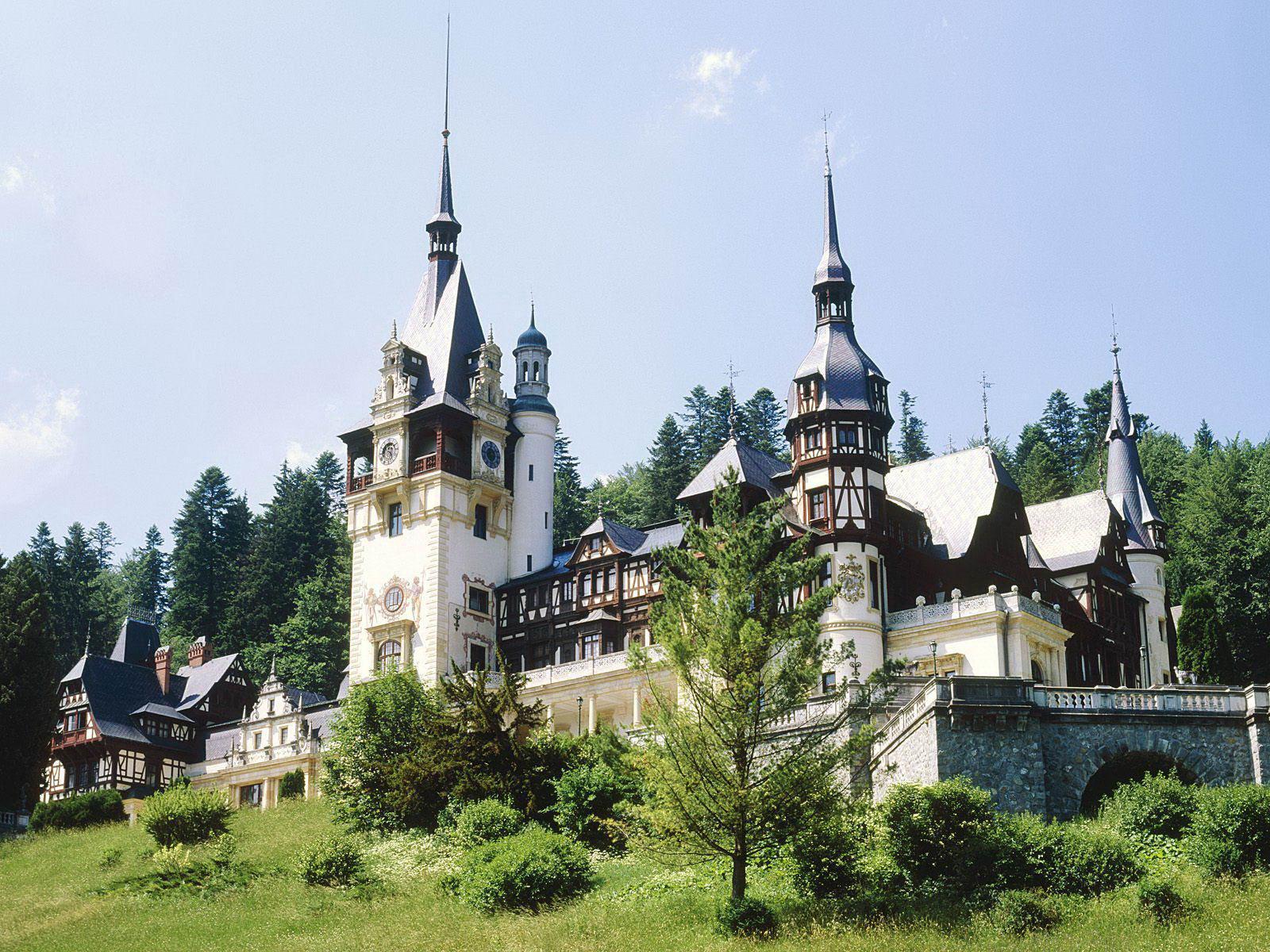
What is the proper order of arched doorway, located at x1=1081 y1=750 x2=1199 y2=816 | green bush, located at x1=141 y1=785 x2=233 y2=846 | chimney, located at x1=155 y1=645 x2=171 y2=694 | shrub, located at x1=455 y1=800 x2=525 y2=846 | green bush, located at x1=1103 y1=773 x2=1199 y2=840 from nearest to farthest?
green bush, located at x1=1103 y1=773 x2=1199 y2=840 → arched doorway, located at x1=1081 y1=750 x2=1199 y2=816 → shrub, located at x1=455 y1=800 x2=525 y2=846 → green bush, located at x1=141 y1=785 x2=233 y2=846 → chimney, located at x1=155 y1=645 x2=171 y2=694

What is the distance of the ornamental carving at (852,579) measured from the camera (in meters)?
59.9

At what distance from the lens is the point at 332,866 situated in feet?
143

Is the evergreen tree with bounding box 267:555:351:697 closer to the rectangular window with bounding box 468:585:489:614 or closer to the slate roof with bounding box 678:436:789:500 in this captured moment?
the rectangular window with bounding box 468:585:489:614

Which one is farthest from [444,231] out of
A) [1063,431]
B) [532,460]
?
[1063,431]

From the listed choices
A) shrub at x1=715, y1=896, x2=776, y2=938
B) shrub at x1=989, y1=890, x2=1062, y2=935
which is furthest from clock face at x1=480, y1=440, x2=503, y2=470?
shrub at x1=989, y1=890, x2=1062, y2=935

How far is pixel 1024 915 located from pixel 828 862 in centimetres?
480

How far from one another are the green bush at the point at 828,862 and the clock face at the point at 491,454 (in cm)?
3753

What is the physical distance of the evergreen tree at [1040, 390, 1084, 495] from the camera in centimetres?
10981

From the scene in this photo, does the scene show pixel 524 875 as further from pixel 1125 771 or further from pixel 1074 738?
pixel 1125 771

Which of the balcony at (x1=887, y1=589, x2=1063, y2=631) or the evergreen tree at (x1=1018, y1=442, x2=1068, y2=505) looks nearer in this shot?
the balcony at (x1=887, y1=589, x2=1063, y2=631)

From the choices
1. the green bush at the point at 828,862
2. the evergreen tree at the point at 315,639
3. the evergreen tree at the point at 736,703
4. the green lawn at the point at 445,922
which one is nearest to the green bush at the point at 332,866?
the green lawn at the point at 445,922

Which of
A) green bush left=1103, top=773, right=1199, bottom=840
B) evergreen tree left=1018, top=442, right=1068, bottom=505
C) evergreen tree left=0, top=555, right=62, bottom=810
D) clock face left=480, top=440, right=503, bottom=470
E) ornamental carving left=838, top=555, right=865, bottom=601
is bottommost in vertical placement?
green bush left=1103, top=773, right=1199, bottom=840

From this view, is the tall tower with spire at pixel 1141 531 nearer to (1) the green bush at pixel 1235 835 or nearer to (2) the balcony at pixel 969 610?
(2) the balcony at pixel 969 610

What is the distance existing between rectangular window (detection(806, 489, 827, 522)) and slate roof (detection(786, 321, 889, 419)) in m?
3.10
